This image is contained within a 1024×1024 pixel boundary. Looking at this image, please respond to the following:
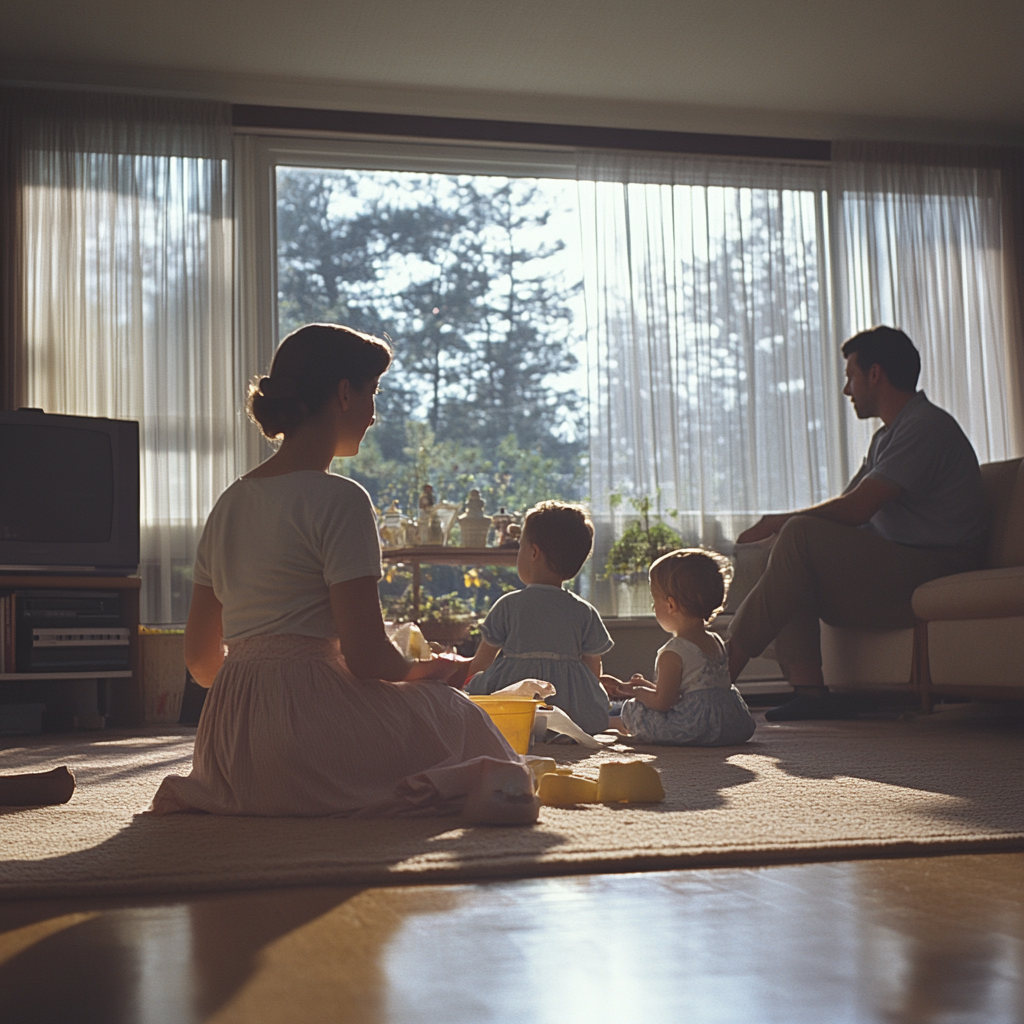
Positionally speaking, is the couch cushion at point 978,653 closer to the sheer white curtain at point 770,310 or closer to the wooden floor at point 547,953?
the wooden floor at point 547,953

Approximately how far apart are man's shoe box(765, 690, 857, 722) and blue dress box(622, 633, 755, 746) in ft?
2.86

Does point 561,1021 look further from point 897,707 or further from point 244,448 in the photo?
point 244,448

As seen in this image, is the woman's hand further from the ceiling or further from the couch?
the ceiling

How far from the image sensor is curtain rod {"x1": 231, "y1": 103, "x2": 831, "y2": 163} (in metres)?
5.11

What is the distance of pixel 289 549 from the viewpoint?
1.67 meters

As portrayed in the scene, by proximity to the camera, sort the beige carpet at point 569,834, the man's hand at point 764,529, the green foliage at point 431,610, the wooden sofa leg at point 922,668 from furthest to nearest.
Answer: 1. the green foliage at point 431,610
2. the man's hand at point 764,529
3. the wooden sofa leg at point 922,668
4. the beige carpet at point 569,834

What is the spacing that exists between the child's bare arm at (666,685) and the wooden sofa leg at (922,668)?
1.00 meters

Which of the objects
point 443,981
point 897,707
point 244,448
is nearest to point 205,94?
point 244,448

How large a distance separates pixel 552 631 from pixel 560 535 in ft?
0.83

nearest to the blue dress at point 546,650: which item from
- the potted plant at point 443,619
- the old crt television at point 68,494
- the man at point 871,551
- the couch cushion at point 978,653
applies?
the man at point 871,551

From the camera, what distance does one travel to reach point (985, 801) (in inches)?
66.3

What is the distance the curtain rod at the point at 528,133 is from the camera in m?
5.11

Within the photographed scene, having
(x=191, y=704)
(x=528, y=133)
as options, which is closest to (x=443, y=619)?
(x=191, y=704)

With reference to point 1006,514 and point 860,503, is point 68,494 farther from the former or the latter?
point 1006,514
